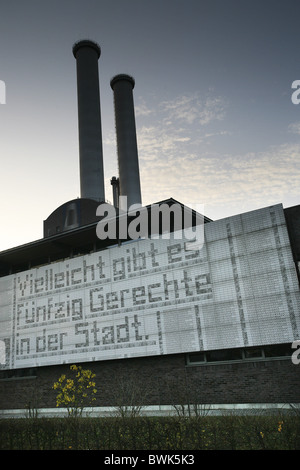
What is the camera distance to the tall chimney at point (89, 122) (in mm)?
45844

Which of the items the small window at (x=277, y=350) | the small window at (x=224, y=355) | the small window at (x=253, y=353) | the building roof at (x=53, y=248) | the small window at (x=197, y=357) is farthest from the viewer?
the building roof at (x=53, y=248)

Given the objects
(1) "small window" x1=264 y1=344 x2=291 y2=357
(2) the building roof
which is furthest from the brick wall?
(2) the building roof

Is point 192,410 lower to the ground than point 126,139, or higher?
lower

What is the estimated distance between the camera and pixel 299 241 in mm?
19953

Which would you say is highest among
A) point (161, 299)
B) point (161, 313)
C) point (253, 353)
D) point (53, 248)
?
point (53, 248)

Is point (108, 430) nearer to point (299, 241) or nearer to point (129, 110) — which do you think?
point (299, 241)

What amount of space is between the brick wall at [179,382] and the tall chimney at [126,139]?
95.6 ft

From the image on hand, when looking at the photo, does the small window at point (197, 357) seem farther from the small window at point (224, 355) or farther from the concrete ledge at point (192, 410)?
the concrete ledge at point (192, 410)

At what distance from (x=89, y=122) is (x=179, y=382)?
1424 inches

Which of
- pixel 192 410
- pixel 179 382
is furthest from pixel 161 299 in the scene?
pixel 192 410

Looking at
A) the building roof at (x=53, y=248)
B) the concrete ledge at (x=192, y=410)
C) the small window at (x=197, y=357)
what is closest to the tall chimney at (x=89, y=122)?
the building roof at (x=53, y=248)

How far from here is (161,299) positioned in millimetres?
22656

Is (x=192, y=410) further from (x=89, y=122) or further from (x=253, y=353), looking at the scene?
(x=89, y=122)
